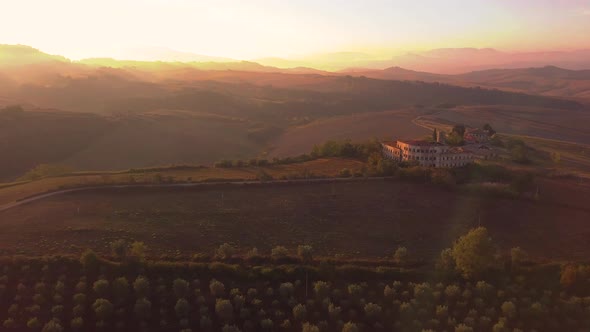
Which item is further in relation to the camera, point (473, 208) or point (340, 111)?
point (340, 111)

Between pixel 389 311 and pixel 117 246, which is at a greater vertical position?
pixel 117 246

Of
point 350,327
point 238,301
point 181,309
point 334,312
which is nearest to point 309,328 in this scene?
point 350,327

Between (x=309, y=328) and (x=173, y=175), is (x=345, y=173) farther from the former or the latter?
(x=309, y=328)

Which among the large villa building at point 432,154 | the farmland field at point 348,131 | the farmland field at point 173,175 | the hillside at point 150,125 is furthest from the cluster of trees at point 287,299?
the farmland field at point 348,131

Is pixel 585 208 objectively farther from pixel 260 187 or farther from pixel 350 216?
pixel 260 187

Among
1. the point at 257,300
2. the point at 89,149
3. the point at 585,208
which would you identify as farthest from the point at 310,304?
the point at 89,149

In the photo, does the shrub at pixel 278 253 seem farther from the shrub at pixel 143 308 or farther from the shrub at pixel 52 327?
the shrub at pixel 52 327

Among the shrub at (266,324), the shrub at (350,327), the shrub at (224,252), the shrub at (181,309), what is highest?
the shrub at (224,252)

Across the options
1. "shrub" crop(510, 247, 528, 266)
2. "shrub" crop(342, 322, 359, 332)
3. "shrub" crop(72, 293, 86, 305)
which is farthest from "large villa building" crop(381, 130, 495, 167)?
"shrub" crop(72, 293, 86, 305)
